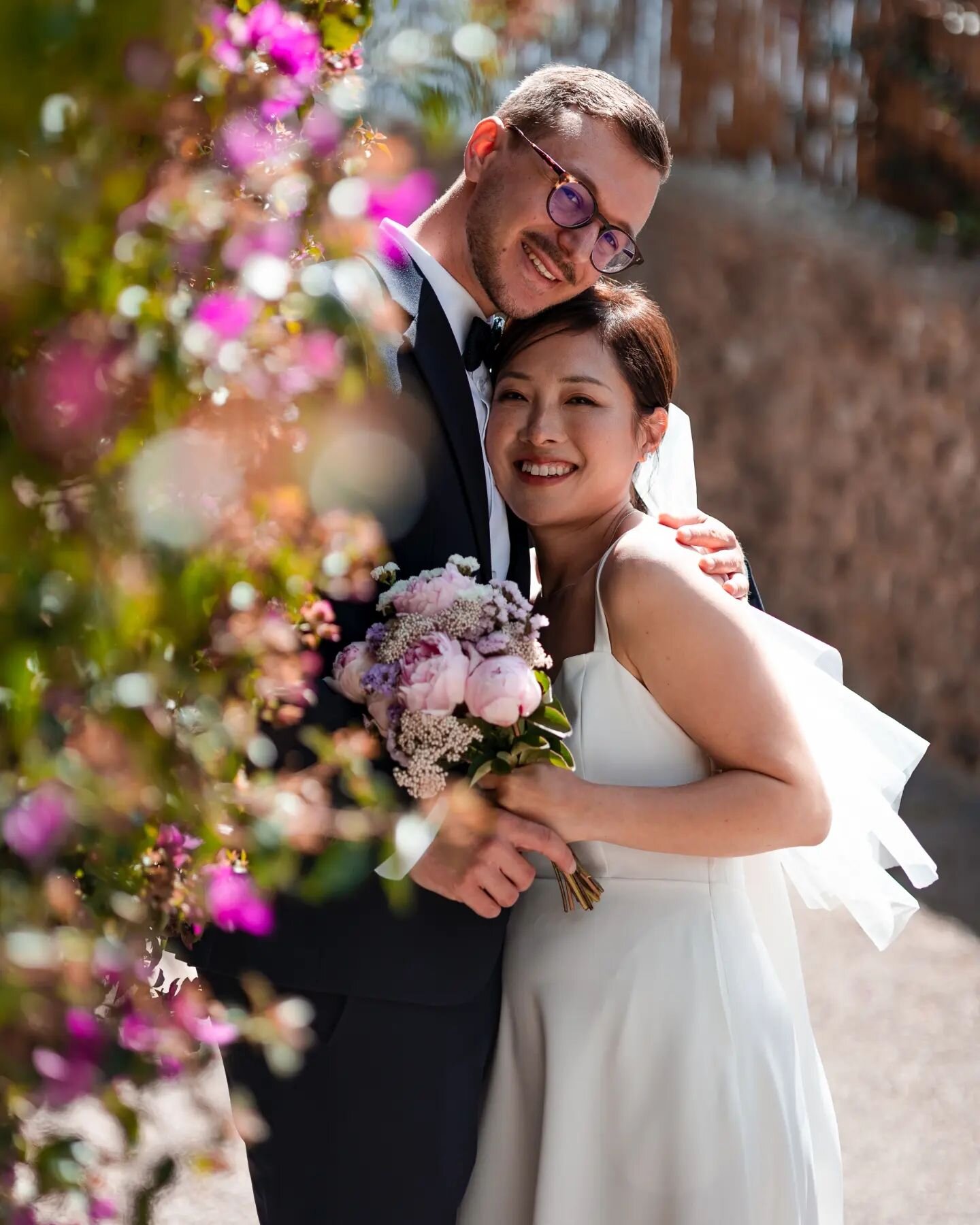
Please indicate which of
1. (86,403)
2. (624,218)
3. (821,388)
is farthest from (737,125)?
(86,403)

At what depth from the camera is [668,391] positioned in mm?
2682

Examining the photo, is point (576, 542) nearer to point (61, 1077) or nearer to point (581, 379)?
point (581, 379)

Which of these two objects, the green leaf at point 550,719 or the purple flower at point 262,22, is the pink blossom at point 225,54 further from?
the green leaf at point 550,719

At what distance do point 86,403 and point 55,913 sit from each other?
36 centimetres

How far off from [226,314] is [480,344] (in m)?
1.62

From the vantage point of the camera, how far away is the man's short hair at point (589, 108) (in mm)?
2617

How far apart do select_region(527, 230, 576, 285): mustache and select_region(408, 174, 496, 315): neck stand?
0.14 meters

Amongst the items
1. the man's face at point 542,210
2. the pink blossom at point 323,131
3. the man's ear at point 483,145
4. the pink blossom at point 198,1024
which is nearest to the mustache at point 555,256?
the man's face at point 542,210

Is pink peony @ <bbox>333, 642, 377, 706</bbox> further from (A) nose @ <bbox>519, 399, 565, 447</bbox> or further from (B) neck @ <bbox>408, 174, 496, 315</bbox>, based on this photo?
(B) neck @ <bbox>408, 174, 496, 315</bbox>

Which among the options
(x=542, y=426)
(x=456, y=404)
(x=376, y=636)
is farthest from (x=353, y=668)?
(x=542, y=426)

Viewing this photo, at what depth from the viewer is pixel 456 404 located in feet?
7.66

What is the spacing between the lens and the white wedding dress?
2.31m

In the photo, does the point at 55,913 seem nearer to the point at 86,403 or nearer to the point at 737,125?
the point at 86,403

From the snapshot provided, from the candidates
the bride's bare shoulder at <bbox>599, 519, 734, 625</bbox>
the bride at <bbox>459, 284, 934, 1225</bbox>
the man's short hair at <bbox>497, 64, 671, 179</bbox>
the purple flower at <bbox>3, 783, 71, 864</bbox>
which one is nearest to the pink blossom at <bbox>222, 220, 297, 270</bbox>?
the purple flower at <bbox>3, 783, 71, 864</bbox>
